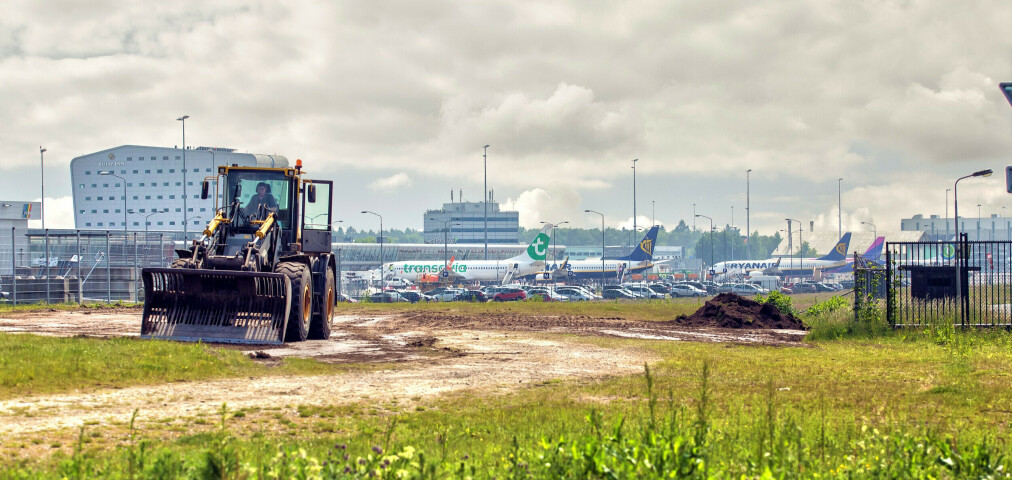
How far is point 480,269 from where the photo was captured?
90938mm

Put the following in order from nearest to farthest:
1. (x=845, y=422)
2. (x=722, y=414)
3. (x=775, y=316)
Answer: (x=845, y=422) → (x=722, y=414) → (x=775, y=316)

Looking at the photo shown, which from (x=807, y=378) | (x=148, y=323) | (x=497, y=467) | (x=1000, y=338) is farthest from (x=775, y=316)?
(x=497, y=467)

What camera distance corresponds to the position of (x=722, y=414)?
30.5 ft

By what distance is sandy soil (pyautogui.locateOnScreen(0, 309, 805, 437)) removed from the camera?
972 cm

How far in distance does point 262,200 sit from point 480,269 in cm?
7110

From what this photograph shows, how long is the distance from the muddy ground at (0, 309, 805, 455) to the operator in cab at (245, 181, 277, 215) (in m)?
3.45

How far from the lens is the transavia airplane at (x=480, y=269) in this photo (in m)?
89.5

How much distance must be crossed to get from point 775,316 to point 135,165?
16275cm

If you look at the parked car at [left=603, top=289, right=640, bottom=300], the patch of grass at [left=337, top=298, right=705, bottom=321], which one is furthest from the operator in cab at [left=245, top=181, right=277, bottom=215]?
the parked car at [left=603, top=289, right=640, bottom=300]

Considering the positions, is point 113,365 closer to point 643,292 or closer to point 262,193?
point 262,193

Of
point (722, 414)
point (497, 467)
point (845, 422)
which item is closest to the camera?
point (497, 467)

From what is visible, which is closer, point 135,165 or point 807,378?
point 807,378

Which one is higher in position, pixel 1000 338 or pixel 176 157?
pixel 176 157

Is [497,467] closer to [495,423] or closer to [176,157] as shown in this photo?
[495,423]
